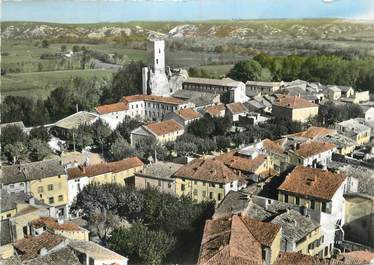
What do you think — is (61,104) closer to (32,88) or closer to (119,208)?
(32,88)

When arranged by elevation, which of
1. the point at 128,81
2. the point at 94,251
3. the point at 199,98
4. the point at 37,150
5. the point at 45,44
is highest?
the point at 45,44

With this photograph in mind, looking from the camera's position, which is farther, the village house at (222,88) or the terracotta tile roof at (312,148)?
the village house at (222,88)

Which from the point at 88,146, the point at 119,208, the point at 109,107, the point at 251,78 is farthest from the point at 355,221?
the point at 251,78

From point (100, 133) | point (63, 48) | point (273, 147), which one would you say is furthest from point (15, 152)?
point (63, 48)

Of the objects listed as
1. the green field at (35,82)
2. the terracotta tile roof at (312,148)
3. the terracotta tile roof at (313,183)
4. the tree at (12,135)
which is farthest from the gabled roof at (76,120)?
the terracotta tile roof at (313,183)

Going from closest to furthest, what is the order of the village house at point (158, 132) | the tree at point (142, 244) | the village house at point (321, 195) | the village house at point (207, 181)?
the tree at point (142, 244) < the village house at point (321, 195) < the village house at point (207, 181) < the village house at point (158, 132)

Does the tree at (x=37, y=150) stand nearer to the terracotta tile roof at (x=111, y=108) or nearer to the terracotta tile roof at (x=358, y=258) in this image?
the terracotta tile roof at (x=111, y=108)

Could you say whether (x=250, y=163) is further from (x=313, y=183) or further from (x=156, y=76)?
(x=156, y=76)
